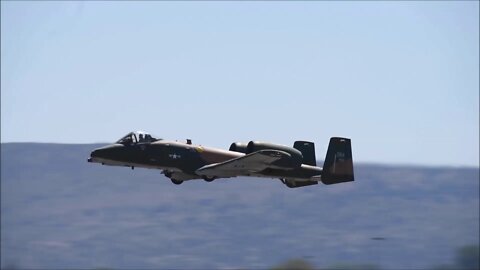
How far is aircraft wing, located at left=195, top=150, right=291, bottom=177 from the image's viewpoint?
59.9m

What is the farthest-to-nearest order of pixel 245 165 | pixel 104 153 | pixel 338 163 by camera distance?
pixel 338 163
pixel 104 153
pixel 245 165

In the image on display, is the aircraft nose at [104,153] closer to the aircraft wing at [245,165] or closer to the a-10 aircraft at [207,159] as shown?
the a-10 aircraft at [207,159]

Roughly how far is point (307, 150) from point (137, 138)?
1079cm

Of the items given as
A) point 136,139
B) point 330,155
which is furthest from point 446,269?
point 136,139

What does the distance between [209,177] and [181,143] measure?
268 cm

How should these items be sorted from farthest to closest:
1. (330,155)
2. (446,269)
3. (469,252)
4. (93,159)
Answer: (469,252) → (446,269) → (330,155) → (93,159)

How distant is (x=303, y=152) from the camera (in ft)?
218

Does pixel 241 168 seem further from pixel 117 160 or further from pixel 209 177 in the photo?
pixel 117 160

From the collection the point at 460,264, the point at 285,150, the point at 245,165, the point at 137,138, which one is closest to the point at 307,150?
the point at 285,150

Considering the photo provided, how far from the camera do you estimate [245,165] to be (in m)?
60.8

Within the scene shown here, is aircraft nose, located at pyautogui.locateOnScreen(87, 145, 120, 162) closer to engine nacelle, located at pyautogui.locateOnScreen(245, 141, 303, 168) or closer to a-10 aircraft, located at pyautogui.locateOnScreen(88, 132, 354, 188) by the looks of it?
a-10 aircraft, located at pyautogui.locateOnScreen(88, 132, 354, 188)

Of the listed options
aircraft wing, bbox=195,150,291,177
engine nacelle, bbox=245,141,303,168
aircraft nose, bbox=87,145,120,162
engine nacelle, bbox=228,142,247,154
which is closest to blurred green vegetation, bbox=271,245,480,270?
engine nacelle, bbox=228,142,247,154

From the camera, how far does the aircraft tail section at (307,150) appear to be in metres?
66.3

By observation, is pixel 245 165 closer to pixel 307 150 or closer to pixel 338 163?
pixel 307 150
